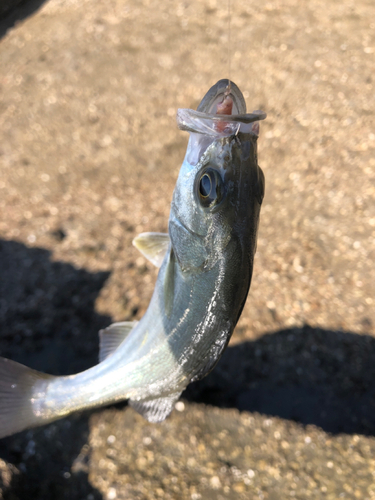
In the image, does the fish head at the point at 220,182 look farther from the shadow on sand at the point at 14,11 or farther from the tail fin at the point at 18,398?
the shadow on sand at the point at 14,11

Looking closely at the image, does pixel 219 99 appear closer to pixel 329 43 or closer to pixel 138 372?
pixel 138 372

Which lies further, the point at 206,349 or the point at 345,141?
the point at 345,141

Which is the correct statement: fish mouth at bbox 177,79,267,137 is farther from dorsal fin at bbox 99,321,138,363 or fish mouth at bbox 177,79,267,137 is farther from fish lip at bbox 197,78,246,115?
dorsal fin at bbox 99,321,138,363

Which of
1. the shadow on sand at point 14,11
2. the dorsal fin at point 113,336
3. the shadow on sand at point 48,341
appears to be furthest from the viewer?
the shadow on sand at point 14,11

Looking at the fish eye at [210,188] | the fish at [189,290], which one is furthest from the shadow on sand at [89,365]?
the fish eye at [210,188]

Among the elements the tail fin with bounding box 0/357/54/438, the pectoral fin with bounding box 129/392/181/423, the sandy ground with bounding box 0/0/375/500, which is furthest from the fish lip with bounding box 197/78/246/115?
the sandy ground with bounding box 0/0/375/500

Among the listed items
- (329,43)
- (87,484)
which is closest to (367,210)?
(329,43)
